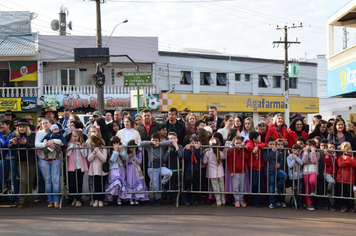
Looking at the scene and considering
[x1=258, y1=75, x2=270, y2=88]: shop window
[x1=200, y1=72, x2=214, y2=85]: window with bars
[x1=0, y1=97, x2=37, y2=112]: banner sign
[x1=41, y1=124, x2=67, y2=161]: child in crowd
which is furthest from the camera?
[x1=258, y1=75, x2=270, y2=88]: shop window

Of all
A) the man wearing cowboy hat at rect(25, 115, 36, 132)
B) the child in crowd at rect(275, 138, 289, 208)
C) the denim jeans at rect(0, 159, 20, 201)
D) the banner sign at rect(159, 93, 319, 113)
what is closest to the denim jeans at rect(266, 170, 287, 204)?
the child in crowd at rect(275, 138, 289, 208)

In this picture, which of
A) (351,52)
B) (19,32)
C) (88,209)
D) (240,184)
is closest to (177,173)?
(240,184)

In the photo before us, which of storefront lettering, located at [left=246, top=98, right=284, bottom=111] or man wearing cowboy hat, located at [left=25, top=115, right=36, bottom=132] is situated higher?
storefront lettering, located at [left=246, top=98, right=284, bottom=111]

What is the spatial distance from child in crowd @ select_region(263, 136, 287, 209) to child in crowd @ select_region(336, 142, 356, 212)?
107 centimetres

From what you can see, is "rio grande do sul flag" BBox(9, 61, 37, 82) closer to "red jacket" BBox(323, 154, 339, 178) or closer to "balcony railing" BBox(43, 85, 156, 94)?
"balcony railing" BBox(43, 85, 156, 94)

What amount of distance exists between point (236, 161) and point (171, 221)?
2198mm

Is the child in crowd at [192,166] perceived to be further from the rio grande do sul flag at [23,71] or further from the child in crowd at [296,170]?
the rio grande do sul flag at [23,71]

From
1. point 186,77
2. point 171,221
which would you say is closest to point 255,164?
point 171,221

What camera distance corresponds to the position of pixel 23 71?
105 ft

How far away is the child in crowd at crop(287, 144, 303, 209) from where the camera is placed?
29.1 feet

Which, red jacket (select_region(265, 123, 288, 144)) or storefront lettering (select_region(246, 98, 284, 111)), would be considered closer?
red jacket (select_region(265, 123, 288, 144))

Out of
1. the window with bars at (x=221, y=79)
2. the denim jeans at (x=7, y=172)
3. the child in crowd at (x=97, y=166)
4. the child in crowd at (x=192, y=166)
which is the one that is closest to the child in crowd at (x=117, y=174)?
the child in crowd at (x=97, y=166)

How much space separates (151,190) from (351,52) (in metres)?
13.7

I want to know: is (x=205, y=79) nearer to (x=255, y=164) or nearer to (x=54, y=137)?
(x=255, y=164)
